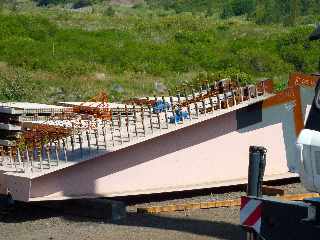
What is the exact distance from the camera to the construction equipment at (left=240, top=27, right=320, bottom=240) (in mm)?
8531

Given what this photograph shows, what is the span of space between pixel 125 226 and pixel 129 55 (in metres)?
24.9

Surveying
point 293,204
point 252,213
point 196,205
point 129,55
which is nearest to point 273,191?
point 196,205

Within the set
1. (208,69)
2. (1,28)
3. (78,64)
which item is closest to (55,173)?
(78,64)

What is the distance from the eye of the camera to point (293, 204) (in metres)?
9.07

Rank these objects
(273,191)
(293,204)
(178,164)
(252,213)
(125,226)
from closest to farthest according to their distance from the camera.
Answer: (293,204) → (252,213) → (125,226) → (273,191) → (178,164)

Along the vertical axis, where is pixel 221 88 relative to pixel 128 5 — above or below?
above

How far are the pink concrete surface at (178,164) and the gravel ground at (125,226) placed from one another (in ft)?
1.68

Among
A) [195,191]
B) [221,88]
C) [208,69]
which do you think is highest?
[221,88]

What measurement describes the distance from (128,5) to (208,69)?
66.7 meters

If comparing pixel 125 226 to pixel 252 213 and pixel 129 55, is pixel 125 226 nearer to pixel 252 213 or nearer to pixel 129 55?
pixel 252 213

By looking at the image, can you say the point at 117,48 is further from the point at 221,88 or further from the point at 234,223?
the point at 234,223

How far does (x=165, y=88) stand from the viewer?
3078 cm

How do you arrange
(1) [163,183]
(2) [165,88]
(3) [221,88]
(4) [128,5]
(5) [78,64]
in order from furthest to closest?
(4) [128,5] → (5) [78,64] → (2) [165,88] → (3) [221,88] → (1) [163,183]

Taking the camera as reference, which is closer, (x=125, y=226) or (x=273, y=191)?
(x=125, y=226)
